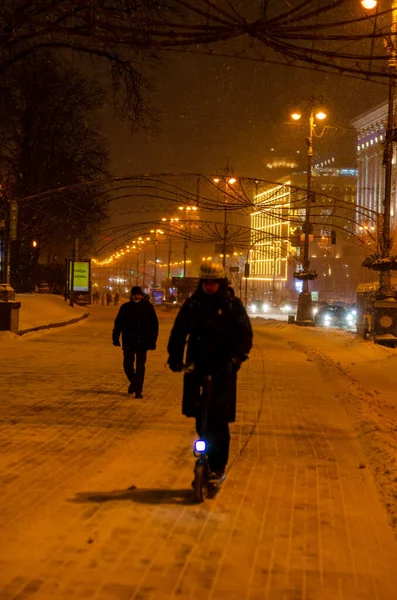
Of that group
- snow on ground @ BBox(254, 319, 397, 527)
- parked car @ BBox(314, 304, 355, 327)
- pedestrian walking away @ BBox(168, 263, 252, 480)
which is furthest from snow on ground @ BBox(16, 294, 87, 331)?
pedestrian walking away @ BBox(168, 263, 252, 480)

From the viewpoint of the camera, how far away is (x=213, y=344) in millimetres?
5531

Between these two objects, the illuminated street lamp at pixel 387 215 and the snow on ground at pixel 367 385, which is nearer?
the snow on ground at pixel 367 385

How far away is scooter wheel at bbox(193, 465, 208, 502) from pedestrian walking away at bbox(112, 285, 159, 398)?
530 centimetres

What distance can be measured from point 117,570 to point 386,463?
3.69m

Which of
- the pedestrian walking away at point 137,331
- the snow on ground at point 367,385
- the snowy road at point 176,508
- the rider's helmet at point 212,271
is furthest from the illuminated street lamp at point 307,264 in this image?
the rider's helmet at point 212,271

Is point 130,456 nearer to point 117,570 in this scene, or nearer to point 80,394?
point 117,570

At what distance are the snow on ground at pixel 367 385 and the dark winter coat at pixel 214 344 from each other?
5.20ft

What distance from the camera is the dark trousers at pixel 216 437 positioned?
561 cm

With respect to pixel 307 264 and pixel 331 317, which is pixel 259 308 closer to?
pixel 331 317

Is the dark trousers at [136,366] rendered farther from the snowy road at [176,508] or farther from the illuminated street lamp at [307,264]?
the illuminated street lamp at [307,264]

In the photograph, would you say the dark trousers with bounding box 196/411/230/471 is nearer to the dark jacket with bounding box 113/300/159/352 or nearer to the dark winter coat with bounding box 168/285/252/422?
the dark winter coat with bounding box 168/285/252/422

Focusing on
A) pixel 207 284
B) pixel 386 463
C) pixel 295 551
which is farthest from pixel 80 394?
pixel 295 551

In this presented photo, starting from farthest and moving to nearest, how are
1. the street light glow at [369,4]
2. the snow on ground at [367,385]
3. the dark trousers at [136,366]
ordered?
the dark trousers at [136,366] < the street light glow at [369,4] < the snow on ground at [367,385]

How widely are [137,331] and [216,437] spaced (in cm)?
540
